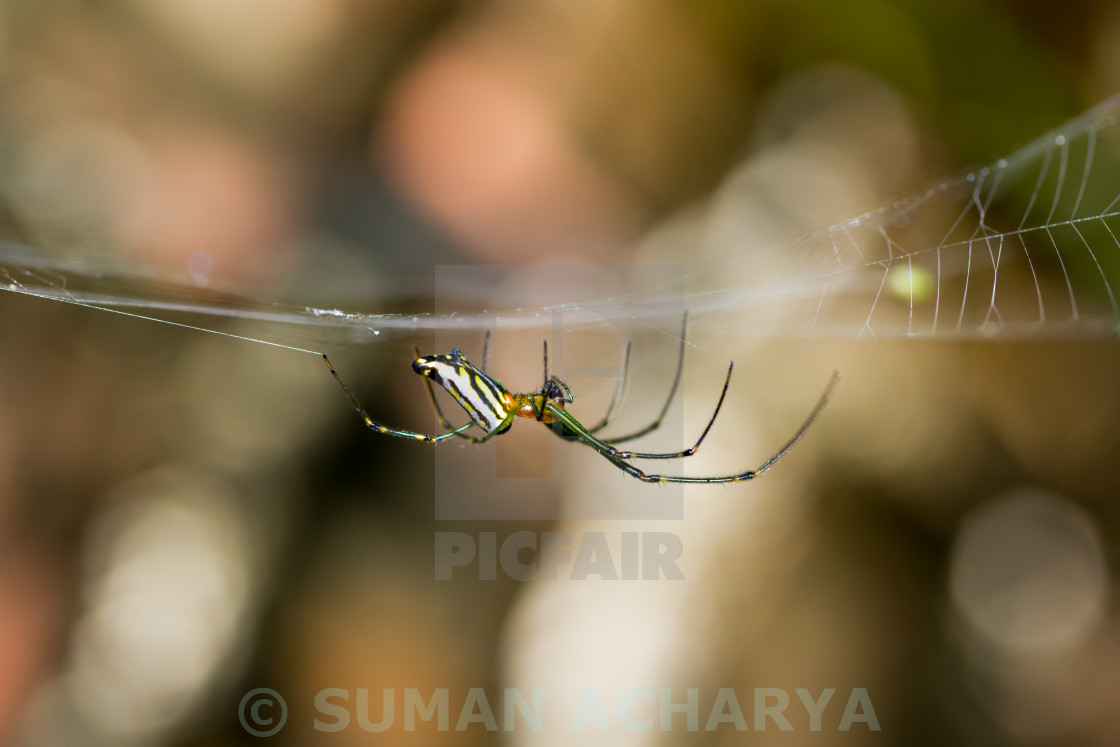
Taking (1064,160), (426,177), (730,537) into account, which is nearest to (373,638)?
(730,537)

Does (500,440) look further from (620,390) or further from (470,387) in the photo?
(470,387)

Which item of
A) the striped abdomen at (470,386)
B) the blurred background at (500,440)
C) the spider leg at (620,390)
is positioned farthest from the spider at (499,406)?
the blurred background at (500,440)

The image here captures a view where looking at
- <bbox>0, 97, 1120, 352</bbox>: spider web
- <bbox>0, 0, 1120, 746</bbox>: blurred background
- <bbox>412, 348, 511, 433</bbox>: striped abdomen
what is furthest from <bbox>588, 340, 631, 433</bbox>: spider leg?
<bbox>412, 348, 511, 433</bbox>: striped abdomen

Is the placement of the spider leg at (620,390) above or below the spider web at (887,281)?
below

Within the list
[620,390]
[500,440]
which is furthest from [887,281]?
[500,440]

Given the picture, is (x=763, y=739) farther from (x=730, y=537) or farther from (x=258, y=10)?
(x=258, y=10)

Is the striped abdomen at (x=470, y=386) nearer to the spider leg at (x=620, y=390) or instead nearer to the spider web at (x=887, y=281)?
the spider web at (x=887, y=281)

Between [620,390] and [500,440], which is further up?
[620,390]
